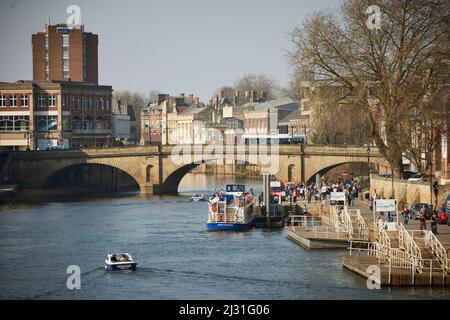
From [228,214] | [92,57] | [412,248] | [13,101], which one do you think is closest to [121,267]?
[412,248]

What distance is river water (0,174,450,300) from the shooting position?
56.8m

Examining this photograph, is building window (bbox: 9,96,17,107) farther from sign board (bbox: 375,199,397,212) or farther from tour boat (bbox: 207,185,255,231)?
sign board (bbox: 375,199,397,212)

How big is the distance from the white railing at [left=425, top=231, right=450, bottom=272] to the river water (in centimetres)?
206

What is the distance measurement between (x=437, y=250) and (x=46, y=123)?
109 metres

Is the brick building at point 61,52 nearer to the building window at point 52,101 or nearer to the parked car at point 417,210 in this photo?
the building window at point 52,101

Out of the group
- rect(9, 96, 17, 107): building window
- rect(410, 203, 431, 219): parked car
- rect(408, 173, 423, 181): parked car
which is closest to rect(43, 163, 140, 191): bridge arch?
rect(9, 96, 17, 107): building window

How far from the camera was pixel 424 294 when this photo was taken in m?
52.5

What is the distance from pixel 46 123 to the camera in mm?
157500

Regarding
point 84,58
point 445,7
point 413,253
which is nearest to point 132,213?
point 445,7

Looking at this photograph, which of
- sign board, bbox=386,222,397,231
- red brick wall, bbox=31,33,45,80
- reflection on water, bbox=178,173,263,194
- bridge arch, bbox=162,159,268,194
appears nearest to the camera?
sign board, bbox=386,222,397,231

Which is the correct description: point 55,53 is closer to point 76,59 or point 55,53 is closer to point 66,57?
point 66,57

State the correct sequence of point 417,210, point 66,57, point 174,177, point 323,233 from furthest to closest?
point 66,57
point 174,177
point 417,210
point 323,233

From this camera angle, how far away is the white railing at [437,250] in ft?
178

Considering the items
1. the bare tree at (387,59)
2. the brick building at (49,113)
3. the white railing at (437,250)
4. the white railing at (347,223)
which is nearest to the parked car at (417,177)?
the bare tree at (387,59)
